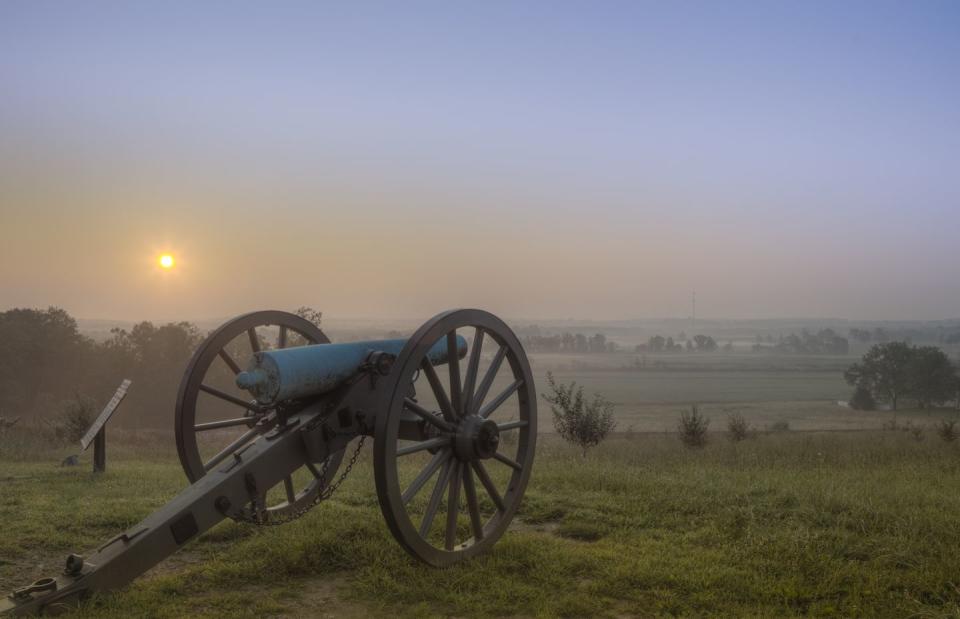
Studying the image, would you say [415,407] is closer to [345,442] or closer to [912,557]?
[345,442]

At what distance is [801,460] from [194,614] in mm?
10539

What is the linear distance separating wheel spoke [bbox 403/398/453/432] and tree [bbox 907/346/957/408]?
57810 millimetres

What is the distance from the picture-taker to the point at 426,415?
595cm

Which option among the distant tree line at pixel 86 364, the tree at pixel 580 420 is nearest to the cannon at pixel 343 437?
the tree at pixel 580 420

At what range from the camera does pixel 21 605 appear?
4.70 m

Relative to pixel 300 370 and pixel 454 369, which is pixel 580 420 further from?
pixel 300 370

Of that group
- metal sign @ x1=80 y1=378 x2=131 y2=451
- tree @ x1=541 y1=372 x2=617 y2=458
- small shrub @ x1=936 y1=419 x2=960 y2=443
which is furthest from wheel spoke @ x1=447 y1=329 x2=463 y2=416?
small shrub @ x1=936 y1=419 x2=960 y2=443

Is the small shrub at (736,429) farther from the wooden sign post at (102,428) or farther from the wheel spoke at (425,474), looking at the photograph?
the wheel spoke at (425,474)

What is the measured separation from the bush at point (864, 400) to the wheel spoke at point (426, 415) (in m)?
61.6

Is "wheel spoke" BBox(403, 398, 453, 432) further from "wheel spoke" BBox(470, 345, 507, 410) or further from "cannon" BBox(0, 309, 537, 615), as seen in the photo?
"wheel spoke" BBox(470, 345, 507, 410)

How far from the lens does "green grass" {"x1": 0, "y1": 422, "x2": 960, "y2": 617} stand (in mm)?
5410

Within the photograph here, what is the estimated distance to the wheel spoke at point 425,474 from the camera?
18.4 ft

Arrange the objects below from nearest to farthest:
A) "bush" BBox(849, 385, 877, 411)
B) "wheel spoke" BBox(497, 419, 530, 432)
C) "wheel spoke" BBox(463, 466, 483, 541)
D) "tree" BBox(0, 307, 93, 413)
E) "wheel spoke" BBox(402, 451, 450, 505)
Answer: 1. "wheel spoke" BBox(402, 451, 450, 505)
2. "wheel spoke" BBox(463, 466, 483, 541)
3. "wheel spoke" BBox(497, 419, 530, 432)
4. "tree" BBox(0, 307, 93, 413)
5. "bush" BBox(849, 385, 877, 411)

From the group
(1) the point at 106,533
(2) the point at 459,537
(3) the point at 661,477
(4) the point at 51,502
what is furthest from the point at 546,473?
(4) the point at 51,502
